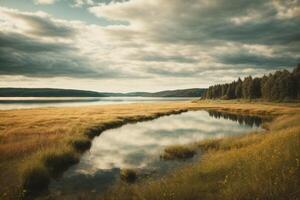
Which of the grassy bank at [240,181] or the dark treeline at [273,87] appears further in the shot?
the dark treeline at [273,87]

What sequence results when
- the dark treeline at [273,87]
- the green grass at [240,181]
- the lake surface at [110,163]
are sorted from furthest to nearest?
1. the dark treeline at [273,87]
2. the lake surface at [110,163]
3. the green grass at [240,181]

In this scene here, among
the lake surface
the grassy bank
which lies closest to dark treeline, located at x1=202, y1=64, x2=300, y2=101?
the lake surface

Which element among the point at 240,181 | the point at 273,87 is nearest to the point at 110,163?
the point at 240,181

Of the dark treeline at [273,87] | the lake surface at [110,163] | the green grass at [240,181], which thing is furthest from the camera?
the dark treeline at [273,87]

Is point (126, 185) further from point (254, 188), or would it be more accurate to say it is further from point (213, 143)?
point (213, 143)

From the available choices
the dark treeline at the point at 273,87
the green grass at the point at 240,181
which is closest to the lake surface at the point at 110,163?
the green grass at the point at 240,181

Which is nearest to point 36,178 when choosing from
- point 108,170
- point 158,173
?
point 108,170

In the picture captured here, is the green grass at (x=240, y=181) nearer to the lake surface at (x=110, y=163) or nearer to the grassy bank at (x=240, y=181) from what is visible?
the grassy bank at (x=240, y=181)

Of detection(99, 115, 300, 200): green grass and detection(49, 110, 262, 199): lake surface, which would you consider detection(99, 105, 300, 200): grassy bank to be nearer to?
detection(99, 115, 300, 200): green grass

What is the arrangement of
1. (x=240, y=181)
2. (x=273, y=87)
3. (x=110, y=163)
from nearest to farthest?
1. (x=240, y=181)
2. (x=110, y=163)
3. (x=273, y=87)

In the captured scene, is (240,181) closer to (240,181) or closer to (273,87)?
(240,181)

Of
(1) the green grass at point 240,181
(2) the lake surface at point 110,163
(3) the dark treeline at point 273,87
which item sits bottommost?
(2) the lake surface at point 110,163

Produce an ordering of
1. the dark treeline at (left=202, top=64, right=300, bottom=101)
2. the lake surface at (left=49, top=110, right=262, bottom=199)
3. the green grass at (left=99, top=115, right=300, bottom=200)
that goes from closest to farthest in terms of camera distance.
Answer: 1. the green grass at (left=99, top=115, right=300, bottom=200)
2. the lake surface at (left=49, top=110, right=262, bottom=199)
3. the dark treeline at (left=202, top=64, right=300, bottom=101)

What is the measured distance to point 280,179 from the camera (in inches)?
352
